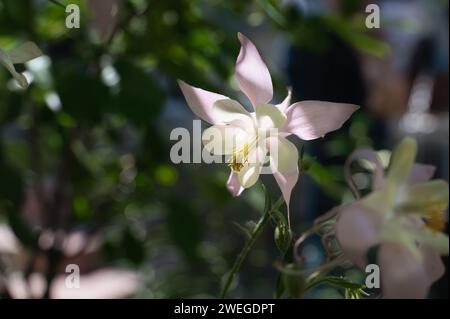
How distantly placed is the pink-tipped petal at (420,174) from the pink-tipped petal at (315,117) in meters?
0.04

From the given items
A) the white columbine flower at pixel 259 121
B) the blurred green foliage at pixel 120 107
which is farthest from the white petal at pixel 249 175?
the blurred green foliage at pixel 120 107

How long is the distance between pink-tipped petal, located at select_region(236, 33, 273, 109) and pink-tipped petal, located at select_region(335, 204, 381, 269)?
0.25ft

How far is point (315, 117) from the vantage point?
0.36m

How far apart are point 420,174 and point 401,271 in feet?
0.21

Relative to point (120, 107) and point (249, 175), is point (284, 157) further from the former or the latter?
point (120, 107)

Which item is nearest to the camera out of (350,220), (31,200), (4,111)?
(350,220)

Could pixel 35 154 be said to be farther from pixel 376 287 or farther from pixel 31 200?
pixel 376 287

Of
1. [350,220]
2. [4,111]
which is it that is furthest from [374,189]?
[4,111]

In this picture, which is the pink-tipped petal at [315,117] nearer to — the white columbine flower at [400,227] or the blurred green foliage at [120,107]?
the white columbine flower at [400,227]

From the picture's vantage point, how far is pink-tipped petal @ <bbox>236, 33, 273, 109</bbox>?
1.18 feet

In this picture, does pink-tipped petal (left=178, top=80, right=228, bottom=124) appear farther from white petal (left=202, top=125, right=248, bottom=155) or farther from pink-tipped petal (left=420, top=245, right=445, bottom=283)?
pink-tipped petal (left=420, top=245, right=445, bottom=283)

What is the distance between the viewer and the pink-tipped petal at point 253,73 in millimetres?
360
